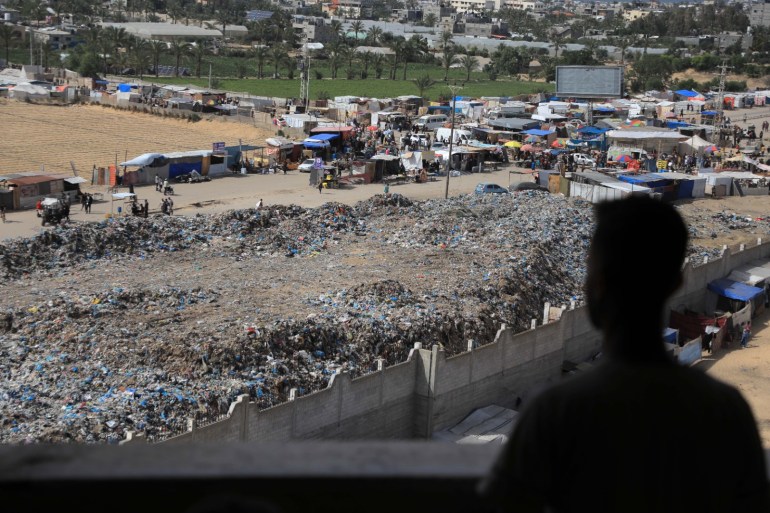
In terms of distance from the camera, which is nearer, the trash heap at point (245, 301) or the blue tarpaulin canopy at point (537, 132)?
the trash heap at point (245, 301)

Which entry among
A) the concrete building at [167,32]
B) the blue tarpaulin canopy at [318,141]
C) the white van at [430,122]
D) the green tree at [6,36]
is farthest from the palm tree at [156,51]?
the blue tarpaulin canopy at [318,141]

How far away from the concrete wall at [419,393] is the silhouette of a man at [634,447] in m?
8.84

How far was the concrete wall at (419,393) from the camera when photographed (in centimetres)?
1091

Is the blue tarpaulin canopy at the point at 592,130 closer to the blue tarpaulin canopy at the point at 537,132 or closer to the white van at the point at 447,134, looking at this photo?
the blue tarpaulin canopy at the point at 537,132

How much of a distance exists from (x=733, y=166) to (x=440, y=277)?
26.6m

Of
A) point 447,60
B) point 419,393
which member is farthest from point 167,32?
point 419,393

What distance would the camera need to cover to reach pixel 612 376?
1.45m

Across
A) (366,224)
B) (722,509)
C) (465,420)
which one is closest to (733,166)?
(366,224)

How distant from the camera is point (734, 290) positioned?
2086 cm

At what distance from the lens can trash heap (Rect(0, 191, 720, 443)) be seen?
12.4 metres

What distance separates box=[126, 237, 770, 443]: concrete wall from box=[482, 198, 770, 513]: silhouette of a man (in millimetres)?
8836

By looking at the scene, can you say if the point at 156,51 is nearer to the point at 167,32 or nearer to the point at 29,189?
the point at 167,32

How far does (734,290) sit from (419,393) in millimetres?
10484

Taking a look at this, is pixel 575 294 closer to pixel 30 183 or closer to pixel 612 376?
pixel 30 183
